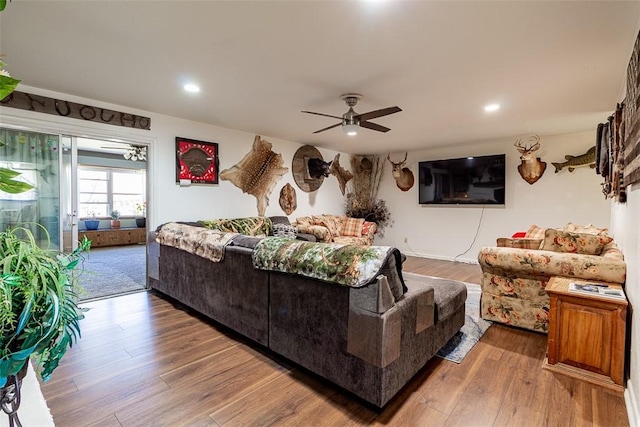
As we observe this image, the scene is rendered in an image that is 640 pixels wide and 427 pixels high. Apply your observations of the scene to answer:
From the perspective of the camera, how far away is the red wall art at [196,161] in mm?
4316

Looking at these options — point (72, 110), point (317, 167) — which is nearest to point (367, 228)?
point (317, 167)

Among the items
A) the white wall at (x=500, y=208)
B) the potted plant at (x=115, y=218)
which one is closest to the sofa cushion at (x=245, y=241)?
the white wall at (x=500, y=208)

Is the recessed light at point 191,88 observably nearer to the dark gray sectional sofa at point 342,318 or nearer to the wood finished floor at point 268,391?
the dark gray sectional sofa at point 342,318

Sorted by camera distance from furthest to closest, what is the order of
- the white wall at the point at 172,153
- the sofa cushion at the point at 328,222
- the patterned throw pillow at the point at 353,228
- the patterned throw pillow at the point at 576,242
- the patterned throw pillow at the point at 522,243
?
the patterned throw pillow at the point at 353,228 < the sofa cushion at the point at 328,222 < the white wall at the point at 172,153 < the patterned throw pillow at the point at 522,243 < the patterned throw pillow at the point at 576,242

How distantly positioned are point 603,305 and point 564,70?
194 centimetres

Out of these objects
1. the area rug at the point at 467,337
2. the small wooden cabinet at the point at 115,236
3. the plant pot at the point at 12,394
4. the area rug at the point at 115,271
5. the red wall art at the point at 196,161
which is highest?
the red wall art at the point at 196,161

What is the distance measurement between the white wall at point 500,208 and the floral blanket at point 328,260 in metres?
4.62

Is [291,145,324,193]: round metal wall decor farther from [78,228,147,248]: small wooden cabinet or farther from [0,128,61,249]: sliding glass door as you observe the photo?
[78,228,147,248]: small wooden cabinet

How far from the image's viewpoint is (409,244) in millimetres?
6832

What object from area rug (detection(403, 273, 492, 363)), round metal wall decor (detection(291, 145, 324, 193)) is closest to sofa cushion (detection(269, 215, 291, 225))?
round metal wall decor (detection(291, 145, 324, 193))

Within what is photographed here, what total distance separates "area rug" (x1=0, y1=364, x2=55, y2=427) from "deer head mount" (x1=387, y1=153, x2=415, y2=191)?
644cm

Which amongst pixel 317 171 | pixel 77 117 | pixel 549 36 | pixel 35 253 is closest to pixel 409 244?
pixel 317 171

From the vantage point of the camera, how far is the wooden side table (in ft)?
6.58

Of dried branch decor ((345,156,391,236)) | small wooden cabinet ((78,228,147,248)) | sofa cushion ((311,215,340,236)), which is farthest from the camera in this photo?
small wooden cabinet ((78,228,147,248))
